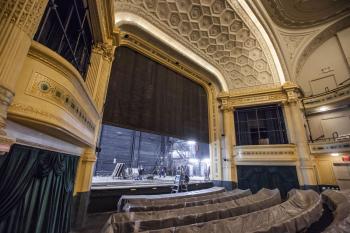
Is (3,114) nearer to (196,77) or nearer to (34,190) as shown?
(34,190)

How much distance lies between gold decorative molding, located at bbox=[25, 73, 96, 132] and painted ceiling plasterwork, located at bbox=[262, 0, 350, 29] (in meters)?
9.79

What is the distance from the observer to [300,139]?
8250 millimetres

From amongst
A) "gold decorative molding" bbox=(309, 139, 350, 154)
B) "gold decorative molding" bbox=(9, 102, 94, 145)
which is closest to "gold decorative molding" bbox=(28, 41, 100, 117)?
"gold decorative molding" bbox=(9, 102, 94, 145)

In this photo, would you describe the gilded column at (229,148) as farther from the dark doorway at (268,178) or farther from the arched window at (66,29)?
the arched window at (66,29)

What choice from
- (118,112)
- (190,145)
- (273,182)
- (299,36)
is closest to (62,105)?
(118,112)

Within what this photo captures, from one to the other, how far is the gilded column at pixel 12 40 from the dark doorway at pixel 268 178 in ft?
31.2

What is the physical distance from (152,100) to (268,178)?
7154 millimetres

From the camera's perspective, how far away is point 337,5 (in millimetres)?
8445

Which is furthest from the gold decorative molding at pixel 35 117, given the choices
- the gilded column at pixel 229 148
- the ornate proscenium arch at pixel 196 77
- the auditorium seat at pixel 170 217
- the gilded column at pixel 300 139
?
the gilded column at pixel 300 139

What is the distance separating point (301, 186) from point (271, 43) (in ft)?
24.7

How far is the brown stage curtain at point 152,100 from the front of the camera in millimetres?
6643

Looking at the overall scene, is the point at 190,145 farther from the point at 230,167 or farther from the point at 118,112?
the point at 118,112

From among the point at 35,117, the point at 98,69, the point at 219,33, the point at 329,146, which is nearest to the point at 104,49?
the point at 98,69

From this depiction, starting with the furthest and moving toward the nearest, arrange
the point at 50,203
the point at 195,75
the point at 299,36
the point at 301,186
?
the point at 195,75 → the point at 299,36 → the point at 301,186 → the point at 50,203
